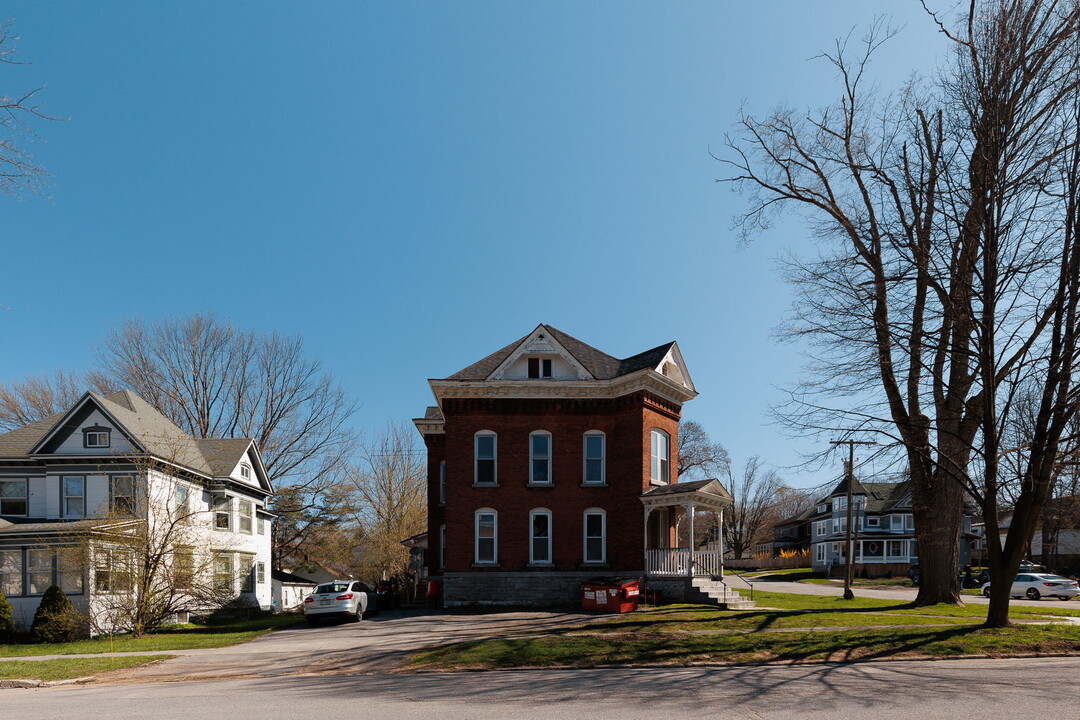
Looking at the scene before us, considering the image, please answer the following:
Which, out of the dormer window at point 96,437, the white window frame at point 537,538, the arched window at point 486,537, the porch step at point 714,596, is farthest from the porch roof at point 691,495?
the dormer window at point 96,437

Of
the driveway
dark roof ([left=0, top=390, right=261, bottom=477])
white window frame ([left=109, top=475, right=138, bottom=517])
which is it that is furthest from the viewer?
dark roof ([left=0, top=390, right=261, bottom=477])

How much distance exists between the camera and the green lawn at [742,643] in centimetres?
1556

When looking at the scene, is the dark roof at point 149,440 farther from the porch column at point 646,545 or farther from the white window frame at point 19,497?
the porch column at point 646,545

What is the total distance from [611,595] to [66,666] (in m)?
14.9

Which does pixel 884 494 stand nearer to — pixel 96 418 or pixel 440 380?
pixel 440 380

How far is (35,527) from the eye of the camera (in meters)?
27.4

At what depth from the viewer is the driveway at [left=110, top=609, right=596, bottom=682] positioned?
1611 cm

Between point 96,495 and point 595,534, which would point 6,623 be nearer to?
point 96,495

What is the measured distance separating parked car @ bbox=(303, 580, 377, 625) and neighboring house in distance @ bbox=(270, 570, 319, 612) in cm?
1900

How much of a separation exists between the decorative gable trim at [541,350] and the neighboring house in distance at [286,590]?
75.9ft

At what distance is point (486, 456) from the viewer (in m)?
29.4

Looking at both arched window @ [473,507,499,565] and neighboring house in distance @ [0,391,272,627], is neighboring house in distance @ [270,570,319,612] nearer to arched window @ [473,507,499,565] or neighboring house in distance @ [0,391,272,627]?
neighboring house in distance @ [0,391,272,627]

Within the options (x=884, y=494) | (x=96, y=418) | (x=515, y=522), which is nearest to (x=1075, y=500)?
(x=884, y=494)

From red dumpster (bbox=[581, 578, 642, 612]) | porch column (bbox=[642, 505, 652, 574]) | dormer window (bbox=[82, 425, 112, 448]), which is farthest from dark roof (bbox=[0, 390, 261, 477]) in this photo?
porch column (bbox=[642, 505, 652, 574])
